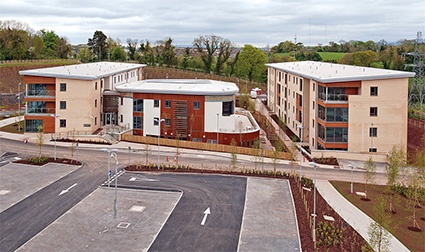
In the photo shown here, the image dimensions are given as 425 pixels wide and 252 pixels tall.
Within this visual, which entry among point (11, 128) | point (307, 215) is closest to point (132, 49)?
point (11, 128)

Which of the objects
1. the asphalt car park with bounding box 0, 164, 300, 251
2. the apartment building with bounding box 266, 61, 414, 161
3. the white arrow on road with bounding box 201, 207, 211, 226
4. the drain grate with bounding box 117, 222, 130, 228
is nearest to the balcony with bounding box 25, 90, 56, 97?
the asphalt car park with bounding box 0, 164, 300, 251

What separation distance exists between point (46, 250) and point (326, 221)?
1793cm

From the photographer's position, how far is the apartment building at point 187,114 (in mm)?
53969

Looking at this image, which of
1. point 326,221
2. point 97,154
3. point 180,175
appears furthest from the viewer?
point 97,154

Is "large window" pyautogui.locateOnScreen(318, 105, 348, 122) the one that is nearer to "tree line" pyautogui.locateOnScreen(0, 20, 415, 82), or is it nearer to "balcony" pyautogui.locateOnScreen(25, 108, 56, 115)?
"balcony" pyautogui.locateOnScreen(25, 108, 56, 115)

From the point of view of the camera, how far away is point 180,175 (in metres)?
39.0

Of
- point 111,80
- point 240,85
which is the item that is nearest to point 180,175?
point 111,80

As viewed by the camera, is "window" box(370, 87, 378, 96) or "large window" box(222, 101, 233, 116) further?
"large window" box(222, 101, 233, 116)

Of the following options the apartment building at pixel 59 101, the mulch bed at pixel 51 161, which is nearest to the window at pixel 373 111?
the mulch bed at pixel 51 161

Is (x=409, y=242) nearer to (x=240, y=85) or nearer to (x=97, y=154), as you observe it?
(x=97, y=154)

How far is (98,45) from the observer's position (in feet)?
402

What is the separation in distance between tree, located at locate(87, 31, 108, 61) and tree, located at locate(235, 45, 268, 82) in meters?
41.3

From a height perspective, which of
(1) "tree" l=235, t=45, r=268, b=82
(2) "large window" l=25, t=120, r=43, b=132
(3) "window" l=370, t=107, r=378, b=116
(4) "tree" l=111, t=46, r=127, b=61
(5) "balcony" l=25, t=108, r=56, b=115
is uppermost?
(4) "tree" l=111, t=46, r=127, b=61

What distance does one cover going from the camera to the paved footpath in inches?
1027
